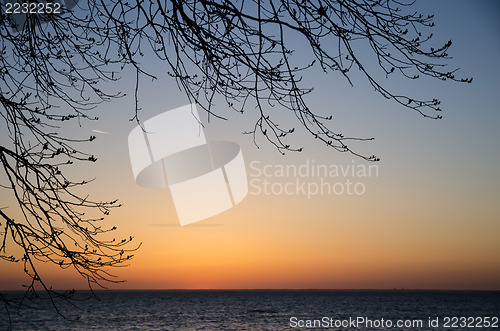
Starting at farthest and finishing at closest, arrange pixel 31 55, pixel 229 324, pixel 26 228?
pixel 229 324, pixel 31 55, pixel 26 228

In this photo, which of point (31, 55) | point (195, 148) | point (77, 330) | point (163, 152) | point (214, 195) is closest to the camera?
point (31, 55)

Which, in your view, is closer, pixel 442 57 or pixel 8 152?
pixel 442 57

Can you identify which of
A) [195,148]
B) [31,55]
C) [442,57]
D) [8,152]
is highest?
[195,148]

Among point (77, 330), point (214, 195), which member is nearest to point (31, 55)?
point (214, 195)

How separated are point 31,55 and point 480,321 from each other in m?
53.5

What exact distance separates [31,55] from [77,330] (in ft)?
138

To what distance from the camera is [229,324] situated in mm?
47531

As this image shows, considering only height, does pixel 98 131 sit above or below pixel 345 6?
below

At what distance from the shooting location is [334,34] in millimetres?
3225

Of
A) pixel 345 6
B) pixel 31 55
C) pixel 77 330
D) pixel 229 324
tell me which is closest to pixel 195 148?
pixel 31 55

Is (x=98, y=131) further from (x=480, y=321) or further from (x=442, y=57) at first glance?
(x=480, y=321)

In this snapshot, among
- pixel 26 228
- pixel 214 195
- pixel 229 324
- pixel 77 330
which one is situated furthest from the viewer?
pixel 229 324

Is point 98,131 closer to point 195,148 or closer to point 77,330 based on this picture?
point 195,148

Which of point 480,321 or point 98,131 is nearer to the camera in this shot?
point 98,131
